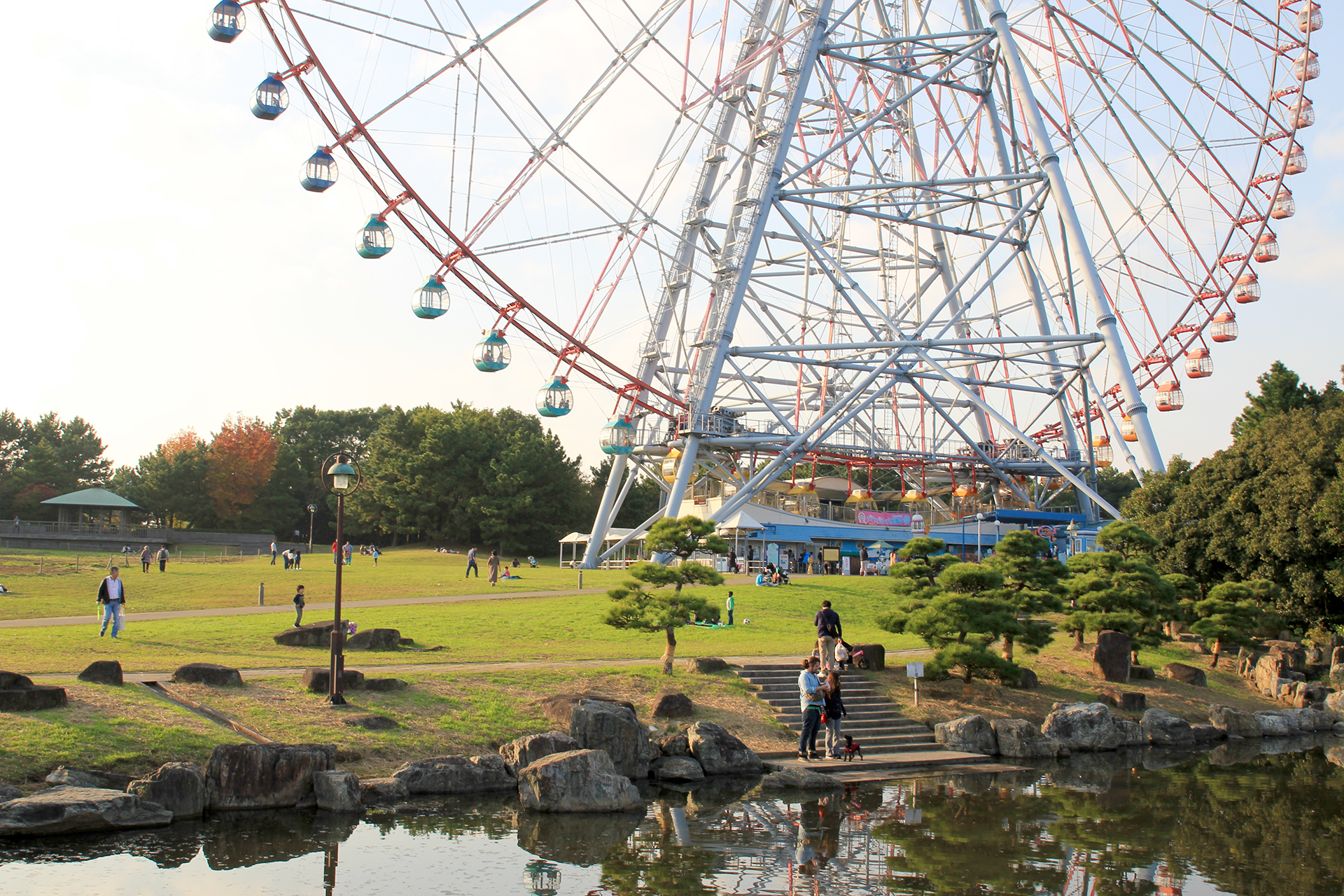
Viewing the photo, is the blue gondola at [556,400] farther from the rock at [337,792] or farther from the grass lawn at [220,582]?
the rock at [337,792]

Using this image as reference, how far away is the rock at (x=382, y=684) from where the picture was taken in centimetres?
1836

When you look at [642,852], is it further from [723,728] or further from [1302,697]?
[1302,697]

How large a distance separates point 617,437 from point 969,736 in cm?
2179

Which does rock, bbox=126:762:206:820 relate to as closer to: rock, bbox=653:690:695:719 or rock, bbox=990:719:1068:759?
rock, bbox=653:690:695:719

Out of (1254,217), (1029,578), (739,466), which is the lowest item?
(1029,578)

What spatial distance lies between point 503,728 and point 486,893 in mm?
7223

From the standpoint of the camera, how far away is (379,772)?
15508 mm

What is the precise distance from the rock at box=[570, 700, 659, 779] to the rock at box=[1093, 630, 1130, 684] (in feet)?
46.0

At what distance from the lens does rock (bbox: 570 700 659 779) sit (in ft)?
54.9

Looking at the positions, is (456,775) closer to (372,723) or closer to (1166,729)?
(372,723)

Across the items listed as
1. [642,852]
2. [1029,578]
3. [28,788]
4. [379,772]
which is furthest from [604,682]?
[1029,578]

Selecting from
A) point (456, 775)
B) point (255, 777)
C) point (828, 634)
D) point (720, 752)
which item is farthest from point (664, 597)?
point (255, 777)

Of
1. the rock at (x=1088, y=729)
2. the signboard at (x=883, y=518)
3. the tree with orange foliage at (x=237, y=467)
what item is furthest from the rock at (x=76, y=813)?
the tree with orange foliage at (x=237, y=467)

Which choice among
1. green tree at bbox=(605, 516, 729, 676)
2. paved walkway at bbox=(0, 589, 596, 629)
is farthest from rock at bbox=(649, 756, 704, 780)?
paved walkway at bbox=(0, 589, 596, 629)
